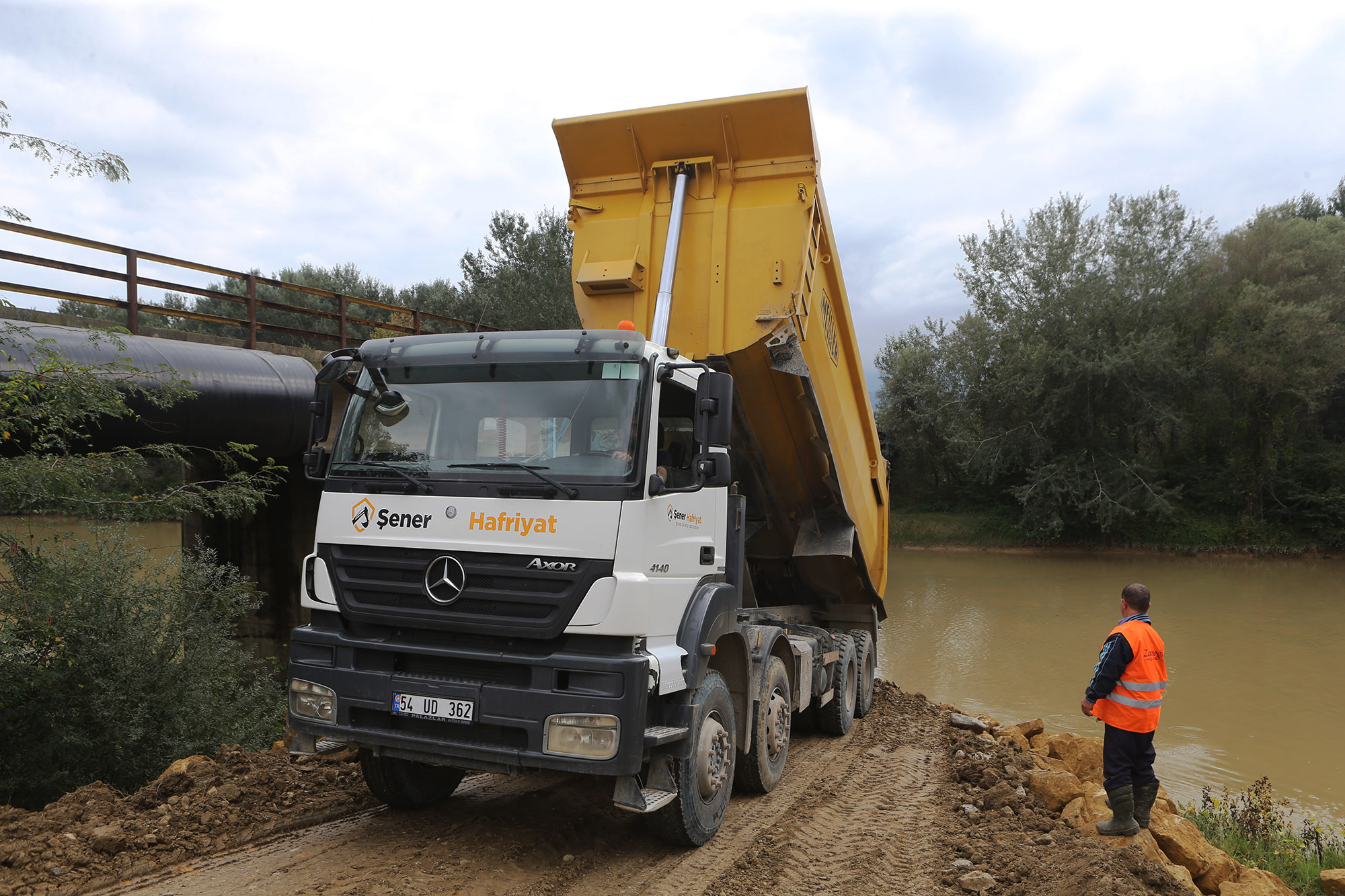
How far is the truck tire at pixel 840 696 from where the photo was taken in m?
7.94

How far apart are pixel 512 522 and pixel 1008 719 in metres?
8.19

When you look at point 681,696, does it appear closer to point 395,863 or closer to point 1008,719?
point 395,863

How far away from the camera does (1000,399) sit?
32500 mm

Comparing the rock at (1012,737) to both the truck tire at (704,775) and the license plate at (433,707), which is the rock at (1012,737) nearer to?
the truck tire at (704,775)

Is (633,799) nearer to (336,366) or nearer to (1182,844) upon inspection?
(336,366)

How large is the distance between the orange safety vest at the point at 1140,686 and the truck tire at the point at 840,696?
294 centimetres

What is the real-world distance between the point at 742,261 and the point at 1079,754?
5.06 m

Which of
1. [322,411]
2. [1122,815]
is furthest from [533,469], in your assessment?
[1122,815]

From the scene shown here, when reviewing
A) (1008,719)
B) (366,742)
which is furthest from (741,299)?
(1008,719)

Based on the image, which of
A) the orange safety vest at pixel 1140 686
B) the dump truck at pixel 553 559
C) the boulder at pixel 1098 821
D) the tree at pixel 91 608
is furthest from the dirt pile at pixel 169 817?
the orange safety vest at pixel 1140 686

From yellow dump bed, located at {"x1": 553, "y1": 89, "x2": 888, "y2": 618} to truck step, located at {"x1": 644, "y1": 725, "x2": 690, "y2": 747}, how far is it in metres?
2.48

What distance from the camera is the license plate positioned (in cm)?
420

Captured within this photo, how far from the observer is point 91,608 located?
6742 mm

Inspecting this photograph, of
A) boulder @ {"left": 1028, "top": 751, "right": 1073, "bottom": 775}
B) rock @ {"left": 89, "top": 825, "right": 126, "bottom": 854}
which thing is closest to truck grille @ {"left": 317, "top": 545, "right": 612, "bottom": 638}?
rock @ {"left": 89, "top": 825, "right": 126, "bottom": 854}
